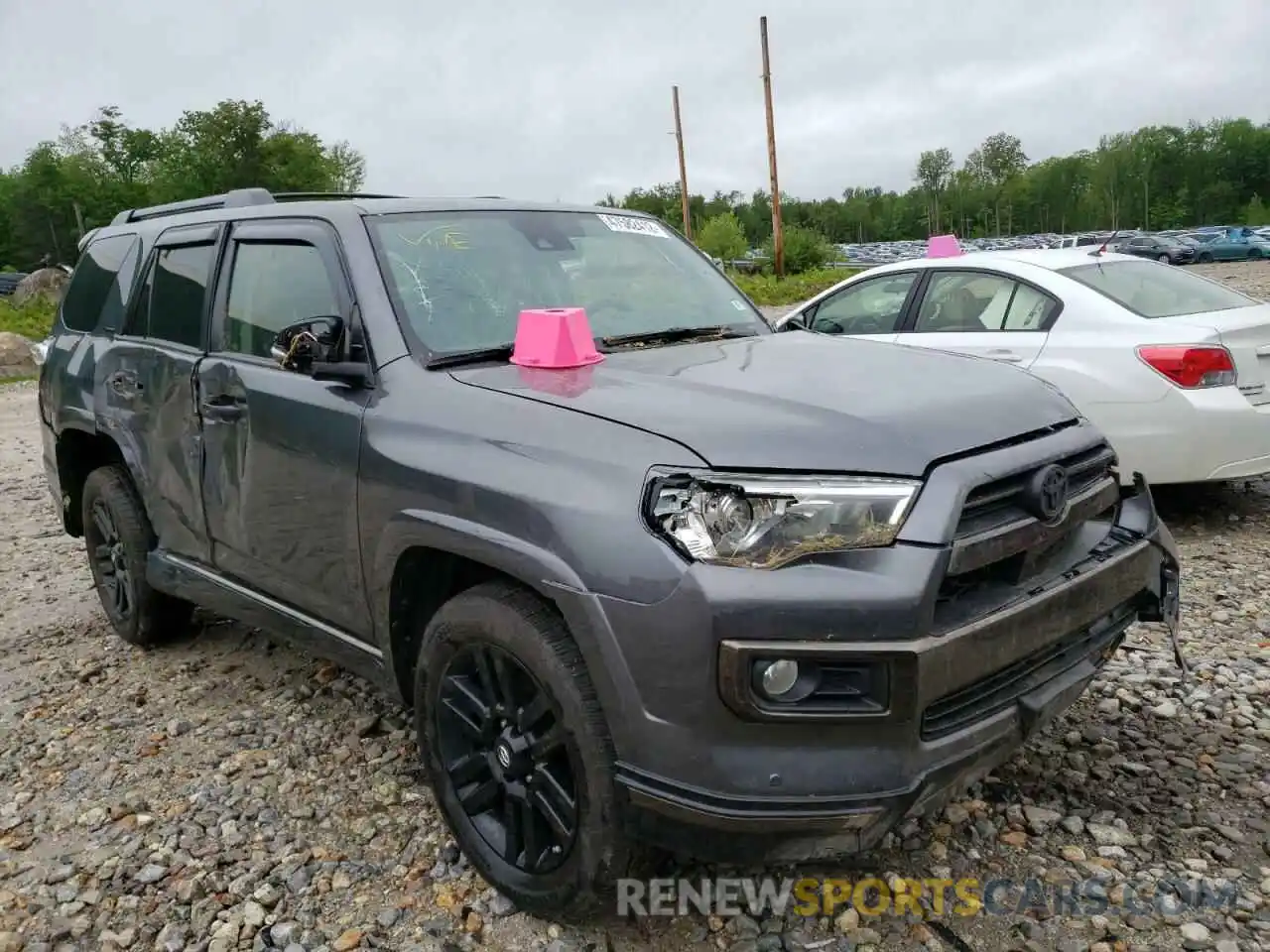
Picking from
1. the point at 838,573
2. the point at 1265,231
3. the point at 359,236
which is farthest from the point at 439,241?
the point at 1265,231

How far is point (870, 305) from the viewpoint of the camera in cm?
668

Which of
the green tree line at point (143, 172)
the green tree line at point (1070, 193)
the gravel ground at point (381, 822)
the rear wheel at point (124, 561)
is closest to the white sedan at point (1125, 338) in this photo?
the gravel ground at point (381, 822)

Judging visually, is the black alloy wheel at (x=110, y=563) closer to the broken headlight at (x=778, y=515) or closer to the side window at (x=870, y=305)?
the broken headlight at (x=778, y=515)

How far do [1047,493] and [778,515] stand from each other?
0.72 meters

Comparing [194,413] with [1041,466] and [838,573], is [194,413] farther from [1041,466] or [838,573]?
[1041,466]

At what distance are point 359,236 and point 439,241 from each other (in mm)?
260

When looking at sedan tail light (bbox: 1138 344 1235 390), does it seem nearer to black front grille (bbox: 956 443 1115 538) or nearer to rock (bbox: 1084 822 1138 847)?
black front grille (bbox: 956 443 1115 538)

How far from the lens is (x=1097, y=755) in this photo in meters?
3.30

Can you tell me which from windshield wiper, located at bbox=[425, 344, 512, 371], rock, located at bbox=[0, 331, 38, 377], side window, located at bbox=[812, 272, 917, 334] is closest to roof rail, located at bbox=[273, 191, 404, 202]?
windshield wiper, located at bbox=[425, 344, 512, 371]

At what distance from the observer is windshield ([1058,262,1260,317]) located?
5.55 m

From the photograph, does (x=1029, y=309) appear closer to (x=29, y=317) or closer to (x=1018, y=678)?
(x=1018, y=678)

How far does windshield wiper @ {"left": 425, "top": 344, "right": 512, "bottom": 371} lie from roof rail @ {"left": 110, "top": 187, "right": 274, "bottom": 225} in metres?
1.50

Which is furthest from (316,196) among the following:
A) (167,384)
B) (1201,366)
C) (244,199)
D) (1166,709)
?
(1201,366)

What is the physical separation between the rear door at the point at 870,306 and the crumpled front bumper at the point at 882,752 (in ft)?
13.6
